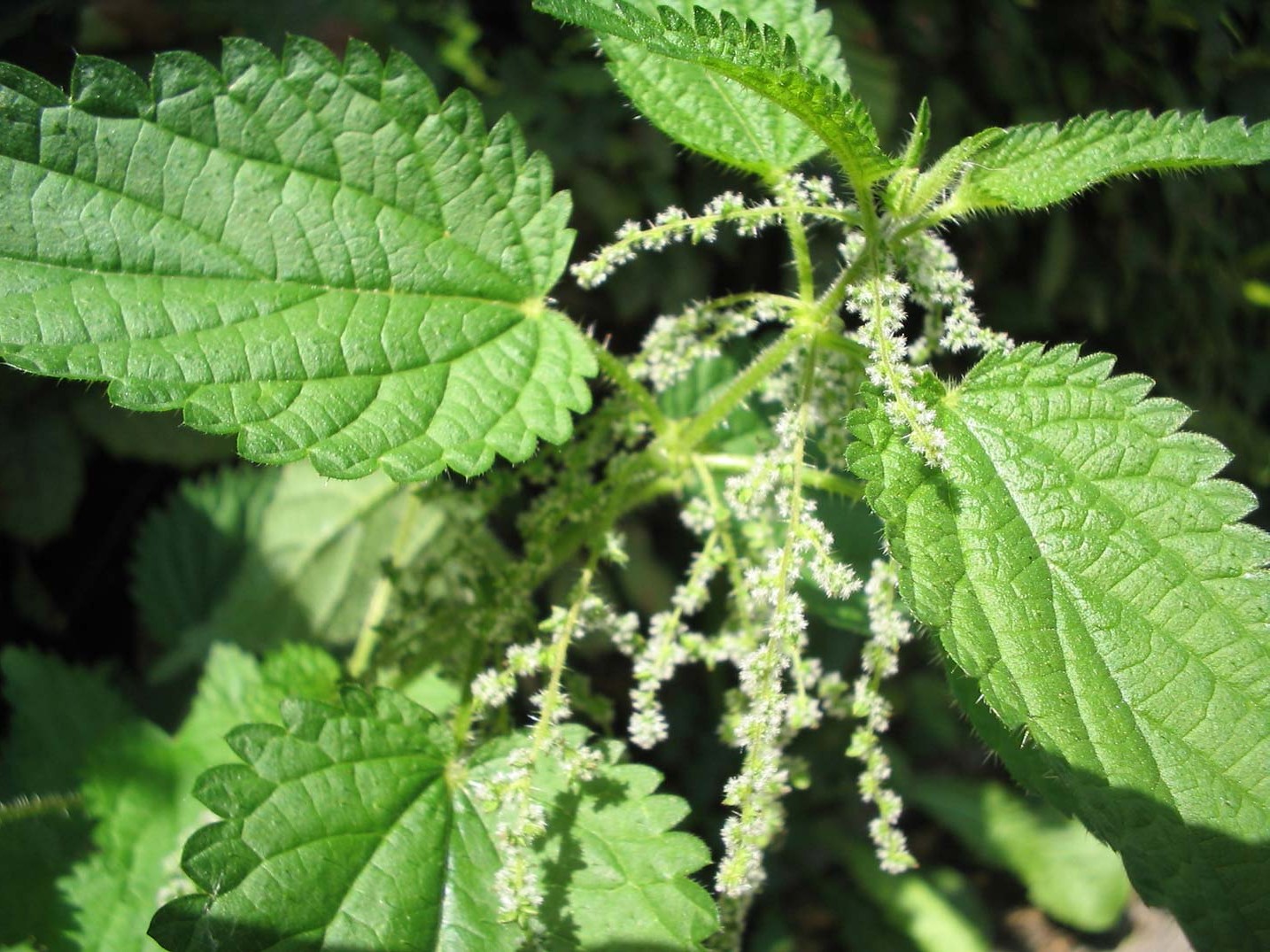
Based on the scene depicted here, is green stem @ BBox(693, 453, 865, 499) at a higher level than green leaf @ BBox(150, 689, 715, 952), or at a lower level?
higher

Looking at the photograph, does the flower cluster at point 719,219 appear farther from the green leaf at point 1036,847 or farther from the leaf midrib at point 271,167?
the green leaf at point 1036,847

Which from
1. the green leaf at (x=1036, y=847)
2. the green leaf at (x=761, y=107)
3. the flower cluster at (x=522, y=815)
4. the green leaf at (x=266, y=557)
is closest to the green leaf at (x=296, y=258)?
the green leaf at (x=761, y=107)

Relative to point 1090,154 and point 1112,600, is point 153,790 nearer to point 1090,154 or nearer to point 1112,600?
point 1112,600

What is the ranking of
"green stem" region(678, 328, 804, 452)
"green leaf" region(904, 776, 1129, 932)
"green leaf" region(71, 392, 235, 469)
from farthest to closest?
1. "green leaf" region(904, 776, 1129, 932)
2. "green leaf" region(71, 392, 235, 469)
3. "green stem" region(678, 328, 804, 452)

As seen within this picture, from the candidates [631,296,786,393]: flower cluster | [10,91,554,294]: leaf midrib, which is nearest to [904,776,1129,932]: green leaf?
[631,296,786,393]: flower cluster

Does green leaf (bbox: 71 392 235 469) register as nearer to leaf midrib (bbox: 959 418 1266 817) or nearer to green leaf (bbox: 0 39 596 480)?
green leaf (bbox: 0 39 596 480)

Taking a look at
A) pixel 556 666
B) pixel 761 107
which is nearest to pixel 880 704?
→ pixel 556 666

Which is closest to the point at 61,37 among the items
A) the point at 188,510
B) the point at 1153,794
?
the point at 188,510
